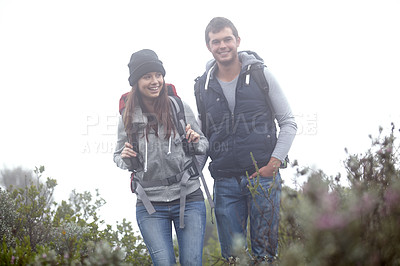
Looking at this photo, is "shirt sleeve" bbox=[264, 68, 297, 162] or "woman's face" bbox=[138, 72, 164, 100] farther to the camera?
"shirt sleeve" bbox=[264, 68, 297, 162]

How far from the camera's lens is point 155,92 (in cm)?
366

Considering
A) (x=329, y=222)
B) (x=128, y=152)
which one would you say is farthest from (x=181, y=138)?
(x=329, y=222)

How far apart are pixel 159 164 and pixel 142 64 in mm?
994

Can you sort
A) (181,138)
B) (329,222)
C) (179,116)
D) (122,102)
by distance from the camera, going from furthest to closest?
(122,102) < (179,116) < (181,138) < (329,222)

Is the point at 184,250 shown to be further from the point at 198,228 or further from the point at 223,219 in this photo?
the point at 223,219

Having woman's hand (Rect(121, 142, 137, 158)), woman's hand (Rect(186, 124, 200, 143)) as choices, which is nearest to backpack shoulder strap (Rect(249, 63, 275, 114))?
woman's hand (Rect(186, 124, 200, 143))

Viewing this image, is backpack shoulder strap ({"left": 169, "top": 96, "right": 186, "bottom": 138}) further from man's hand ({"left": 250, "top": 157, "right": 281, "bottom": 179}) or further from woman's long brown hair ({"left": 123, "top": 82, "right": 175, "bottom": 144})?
man's hand ({"left": 250, "top": 157, "right": 281, "bottom": 179})

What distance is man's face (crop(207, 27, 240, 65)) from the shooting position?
13.0 feet

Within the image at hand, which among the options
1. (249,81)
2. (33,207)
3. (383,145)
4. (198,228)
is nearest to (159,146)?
(198,228)

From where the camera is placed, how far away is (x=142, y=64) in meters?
3.68

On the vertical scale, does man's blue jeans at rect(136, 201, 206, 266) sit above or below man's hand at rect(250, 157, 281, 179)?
below

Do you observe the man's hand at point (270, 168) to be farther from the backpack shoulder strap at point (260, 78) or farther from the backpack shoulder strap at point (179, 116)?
the backpack shoulder strap at point (179, 116)

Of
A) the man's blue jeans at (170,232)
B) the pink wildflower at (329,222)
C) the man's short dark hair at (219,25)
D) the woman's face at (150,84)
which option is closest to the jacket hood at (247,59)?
the man's short dark hair at (219,25)

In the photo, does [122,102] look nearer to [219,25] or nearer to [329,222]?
[219,25]
